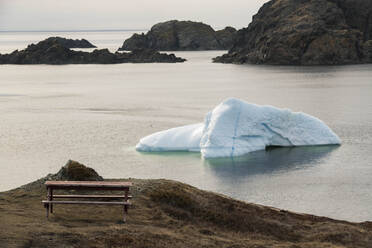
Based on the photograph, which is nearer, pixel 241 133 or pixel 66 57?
pixel 241 133

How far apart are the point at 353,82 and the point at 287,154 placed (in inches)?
2316

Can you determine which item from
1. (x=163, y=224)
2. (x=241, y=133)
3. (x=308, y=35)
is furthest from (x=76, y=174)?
(x=308, y=35)

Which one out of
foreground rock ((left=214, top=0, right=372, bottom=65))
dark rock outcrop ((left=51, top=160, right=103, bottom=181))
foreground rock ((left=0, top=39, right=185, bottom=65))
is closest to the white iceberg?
dark rock outcrop ((left=51, top=160, right=103, bottom=181))

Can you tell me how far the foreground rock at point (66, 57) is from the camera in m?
149

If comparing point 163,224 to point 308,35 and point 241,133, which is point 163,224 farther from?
point 308,35

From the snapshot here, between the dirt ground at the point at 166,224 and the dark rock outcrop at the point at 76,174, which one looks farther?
the dark rock outcrop at the point at 76,174

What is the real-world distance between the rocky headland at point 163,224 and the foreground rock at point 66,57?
13516cm

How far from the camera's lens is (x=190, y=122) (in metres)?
48.7

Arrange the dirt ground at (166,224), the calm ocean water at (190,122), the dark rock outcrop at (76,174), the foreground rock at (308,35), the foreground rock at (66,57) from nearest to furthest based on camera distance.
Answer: the dirt ground at (166,224) → the dark rock outcrop at (76,174) → the calm ocean water at (190,122) → the foreground rock at (308,35) → the foreground rock at (66,57)

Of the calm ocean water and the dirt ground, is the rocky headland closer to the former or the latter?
the dirt ground

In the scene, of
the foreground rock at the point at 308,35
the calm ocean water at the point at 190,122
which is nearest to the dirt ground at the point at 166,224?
the calm ocean water at the point at 190,122

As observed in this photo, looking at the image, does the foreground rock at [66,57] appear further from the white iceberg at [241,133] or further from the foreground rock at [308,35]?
the white iceberg at [241,133]

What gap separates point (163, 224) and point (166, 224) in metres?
0.08

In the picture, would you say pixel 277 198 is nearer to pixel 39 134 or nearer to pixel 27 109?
pixel 39 134
